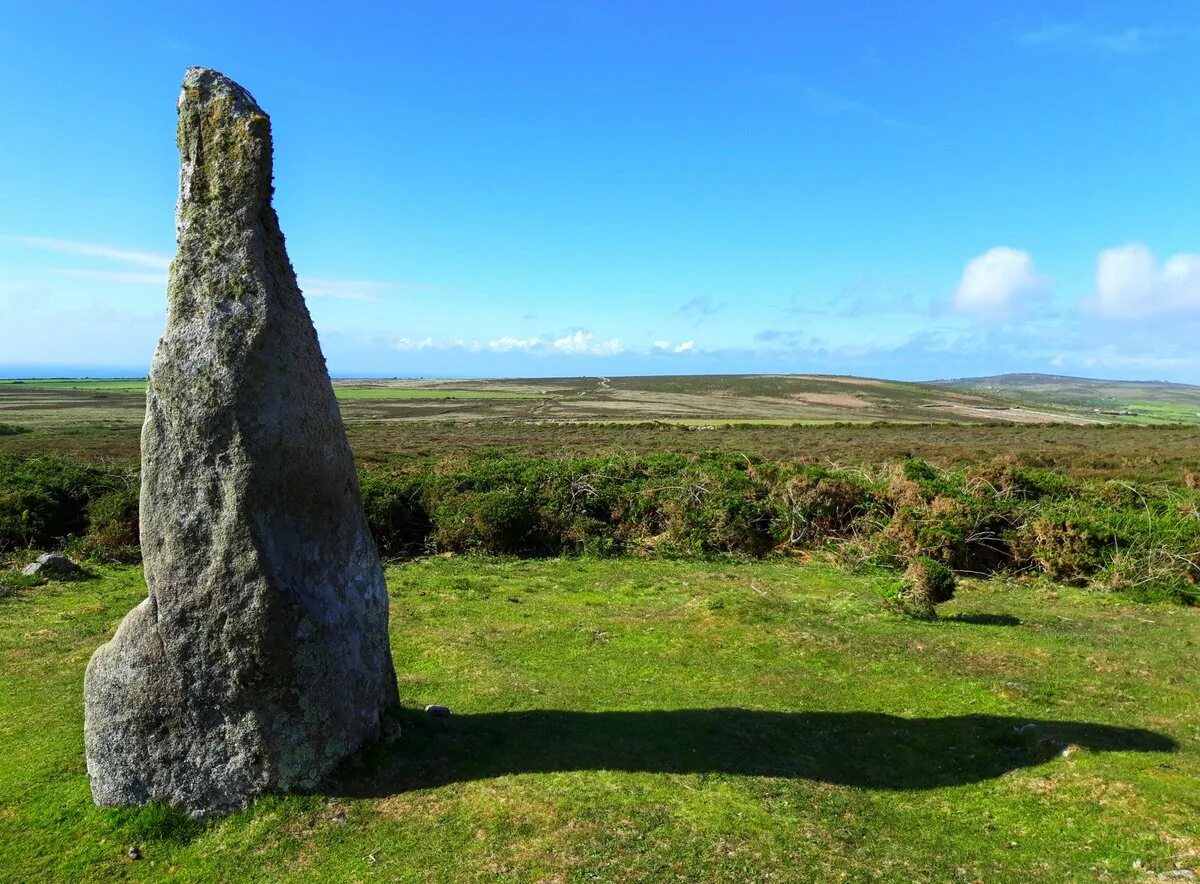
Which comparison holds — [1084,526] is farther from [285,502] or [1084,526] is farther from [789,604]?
[285,502]

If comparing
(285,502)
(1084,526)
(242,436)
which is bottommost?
(1084,526)

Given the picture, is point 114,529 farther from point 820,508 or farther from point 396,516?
point 820,508

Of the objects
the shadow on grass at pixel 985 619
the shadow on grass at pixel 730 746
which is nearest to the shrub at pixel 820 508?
the shadow on grass at pixel 985 619

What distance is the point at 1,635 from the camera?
1327cm

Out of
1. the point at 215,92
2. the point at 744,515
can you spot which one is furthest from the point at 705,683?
the point at 744,515

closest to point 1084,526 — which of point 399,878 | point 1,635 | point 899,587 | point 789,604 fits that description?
point 899,587

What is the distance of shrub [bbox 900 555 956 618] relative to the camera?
50.3 feet

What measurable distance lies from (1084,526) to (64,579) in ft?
85.2

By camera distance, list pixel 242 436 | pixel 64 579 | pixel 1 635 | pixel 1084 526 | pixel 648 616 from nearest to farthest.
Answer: pixel 242 436
pixel 1 635
pixel 648 616
pixel 64 579
pixel 1084 526

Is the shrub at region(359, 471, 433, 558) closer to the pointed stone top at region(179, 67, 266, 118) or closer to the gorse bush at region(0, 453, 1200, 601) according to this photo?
the gorse bush at region(0, 453, 1200, 601)

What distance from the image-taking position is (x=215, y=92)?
7.59 m

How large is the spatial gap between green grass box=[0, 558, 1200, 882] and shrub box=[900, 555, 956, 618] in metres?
0.96

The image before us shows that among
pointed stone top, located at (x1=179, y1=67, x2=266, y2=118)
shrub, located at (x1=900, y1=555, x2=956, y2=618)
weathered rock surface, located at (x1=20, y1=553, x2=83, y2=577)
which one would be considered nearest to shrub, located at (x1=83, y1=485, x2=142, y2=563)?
weathered rock surface, located at (x1=20, y1=553, x2=83, y2=577)

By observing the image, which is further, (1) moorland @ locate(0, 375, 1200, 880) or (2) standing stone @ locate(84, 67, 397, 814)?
(2) standing stone @ locate(84, 67, 397, 814)
